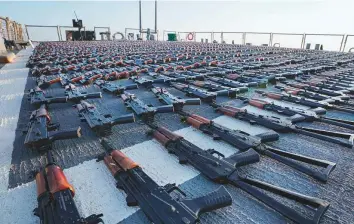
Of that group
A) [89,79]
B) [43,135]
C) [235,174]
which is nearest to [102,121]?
[43,135]

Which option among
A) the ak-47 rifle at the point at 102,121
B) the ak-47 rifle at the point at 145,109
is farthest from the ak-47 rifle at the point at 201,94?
the ak-47 rifle at the point at 102,121

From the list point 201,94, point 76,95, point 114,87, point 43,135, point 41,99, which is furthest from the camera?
point 114,87

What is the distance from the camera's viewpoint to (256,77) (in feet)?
24.7

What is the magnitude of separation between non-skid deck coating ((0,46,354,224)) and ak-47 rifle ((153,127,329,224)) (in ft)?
0.33

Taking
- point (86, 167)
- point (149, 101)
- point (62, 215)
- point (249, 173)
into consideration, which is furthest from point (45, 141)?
point (149, 101)

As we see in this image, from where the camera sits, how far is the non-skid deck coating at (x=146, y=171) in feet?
6.44

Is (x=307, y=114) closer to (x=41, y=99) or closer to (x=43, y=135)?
(x=43, y=135)

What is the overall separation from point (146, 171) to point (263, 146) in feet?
4.86

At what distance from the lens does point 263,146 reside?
2873mm

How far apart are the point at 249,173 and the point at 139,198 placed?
1.24 m

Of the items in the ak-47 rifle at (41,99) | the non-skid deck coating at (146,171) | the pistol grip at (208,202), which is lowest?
the non-skid deck coating at (146,171)

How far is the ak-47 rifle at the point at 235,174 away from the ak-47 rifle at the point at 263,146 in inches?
9.9

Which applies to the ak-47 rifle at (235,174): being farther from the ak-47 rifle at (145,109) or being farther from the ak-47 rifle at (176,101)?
the ak-47 rifle at (176,101)

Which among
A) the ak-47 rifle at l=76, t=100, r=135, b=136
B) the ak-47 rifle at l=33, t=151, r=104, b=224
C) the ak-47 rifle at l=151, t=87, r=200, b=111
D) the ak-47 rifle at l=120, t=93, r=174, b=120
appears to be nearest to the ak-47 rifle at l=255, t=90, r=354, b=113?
the ak-47 rifle at l=151, t=87, r=200, b=111
